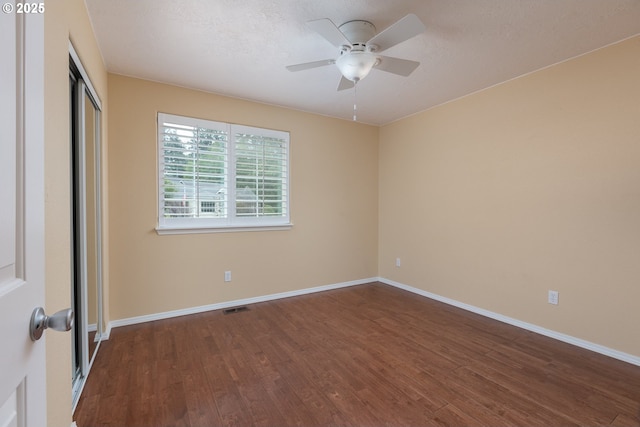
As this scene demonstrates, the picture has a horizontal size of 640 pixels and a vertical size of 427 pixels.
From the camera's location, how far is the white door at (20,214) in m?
0.55

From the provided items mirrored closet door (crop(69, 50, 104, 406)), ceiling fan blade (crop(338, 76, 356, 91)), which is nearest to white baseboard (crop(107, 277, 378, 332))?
mirrored closet door (crop(69, 50, 104, 406))

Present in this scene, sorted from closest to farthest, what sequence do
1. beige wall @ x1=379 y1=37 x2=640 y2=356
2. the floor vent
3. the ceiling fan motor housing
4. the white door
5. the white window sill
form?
the white door → the ceiling fan motor housing → beige wall @ x1=379 y1=37 x2=640 y2=356 → the white window sill → the floor vent

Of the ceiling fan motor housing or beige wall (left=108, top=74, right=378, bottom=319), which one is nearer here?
the ceiling fan motor housing

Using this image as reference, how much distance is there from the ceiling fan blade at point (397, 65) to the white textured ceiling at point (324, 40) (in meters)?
0.25

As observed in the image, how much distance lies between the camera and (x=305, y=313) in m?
3.27

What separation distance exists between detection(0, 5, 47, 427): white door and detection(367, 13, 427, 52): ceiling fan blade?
1656 mm

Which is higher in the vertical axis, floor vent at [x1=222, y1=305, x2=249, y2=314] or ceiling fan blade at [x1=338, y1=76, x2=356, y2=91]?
ceiling fan blade at [x1=338, y1=76, x2=356, y2=91]

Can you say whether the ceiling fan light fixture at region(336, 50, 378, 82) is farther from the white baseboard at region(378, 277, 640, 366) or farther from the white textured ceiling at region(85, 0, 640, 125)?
the white baseboard at region(378, 277, 640, 366)

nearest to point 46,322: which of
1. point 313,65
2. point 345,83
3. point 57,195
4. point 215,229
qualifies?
point 57,195

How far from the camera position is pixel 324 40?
227 cm

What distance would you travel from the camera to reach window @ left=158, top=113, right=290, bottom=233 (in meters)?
3.10

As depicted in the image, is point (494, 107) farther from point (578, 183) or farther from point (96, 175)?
point (96, 175)

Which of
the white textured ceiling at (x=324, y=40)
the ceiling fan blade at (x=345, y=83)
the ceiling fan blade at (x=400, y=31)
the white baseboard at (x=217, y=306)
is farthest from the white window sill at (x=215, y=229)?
the ceiling fan blade at (x=400, y=31)

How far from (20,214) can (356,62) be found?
6.77 feet
